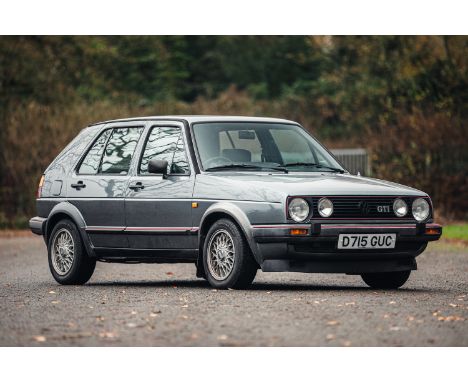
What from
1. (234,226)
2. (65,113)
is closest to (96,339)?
(234,226)

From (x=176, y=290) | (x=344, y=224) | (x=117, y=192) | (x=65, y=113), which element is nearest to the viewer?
(x=344, y=224)

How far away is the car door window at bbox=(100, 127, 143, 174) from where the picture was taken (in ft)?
46.1

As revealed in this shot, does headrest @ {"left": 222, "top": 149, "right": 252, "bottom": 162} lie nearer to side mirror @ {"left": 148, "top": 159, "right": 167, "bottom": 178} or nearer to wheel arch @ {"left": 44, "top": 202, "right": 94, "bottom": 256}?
side mirror @ {"left": 148, "top": 159, "right": 167, "bottom": 178}

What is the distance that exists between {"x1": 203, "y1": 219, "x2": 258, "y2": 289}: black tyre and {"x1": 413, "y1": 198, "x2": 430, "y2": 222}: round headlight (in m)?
1.78

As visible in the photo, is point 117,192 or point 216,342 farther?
point 117,192

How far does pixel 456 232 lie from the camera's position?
24953 millimetres

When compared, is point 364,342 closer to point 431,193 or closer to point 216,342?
point 216,342

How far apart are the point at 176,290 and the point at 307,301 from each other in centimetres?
220

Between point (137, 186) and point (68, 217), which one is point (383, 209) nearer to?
point (137, 186)

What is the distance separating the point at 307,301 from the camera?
11227mm

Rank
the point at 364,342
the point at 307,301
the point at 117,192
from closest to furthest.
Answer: the point at 364,342
the point at 307,301
the point at 117,192

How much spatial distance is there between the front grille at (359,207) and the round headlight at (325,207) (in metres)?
0.04

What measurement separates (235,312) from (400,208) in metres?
3.01

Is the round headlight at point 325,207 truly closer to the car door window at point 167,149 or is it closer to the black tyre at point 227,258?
the black tyre at point 227,258
